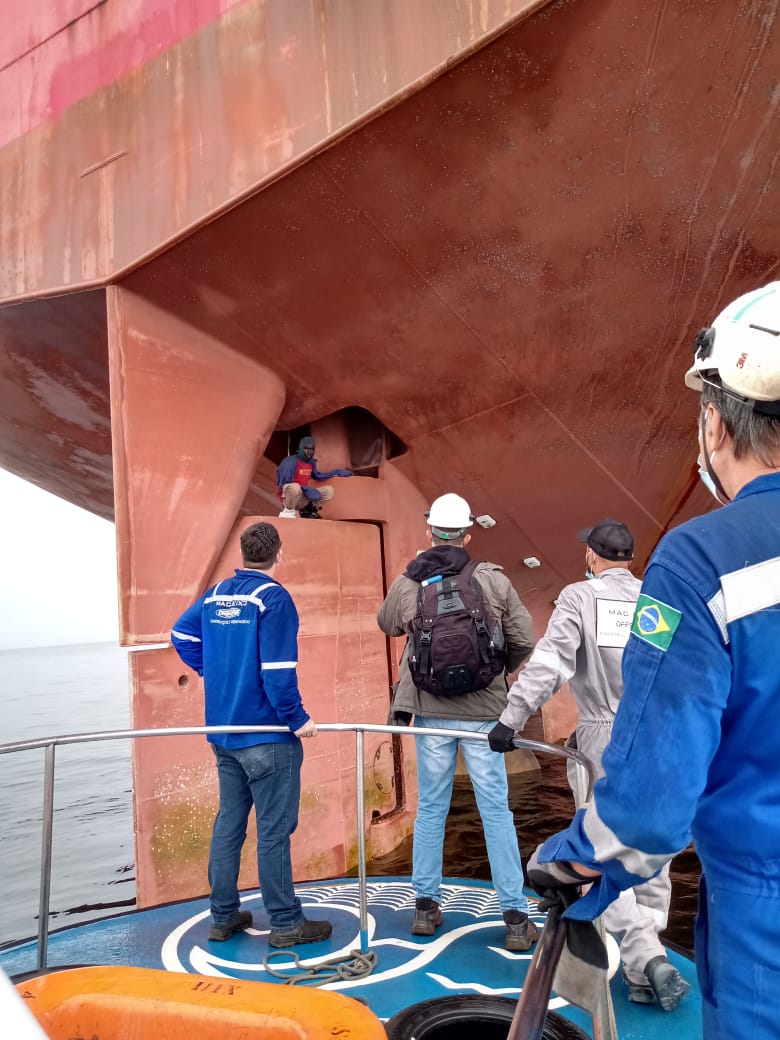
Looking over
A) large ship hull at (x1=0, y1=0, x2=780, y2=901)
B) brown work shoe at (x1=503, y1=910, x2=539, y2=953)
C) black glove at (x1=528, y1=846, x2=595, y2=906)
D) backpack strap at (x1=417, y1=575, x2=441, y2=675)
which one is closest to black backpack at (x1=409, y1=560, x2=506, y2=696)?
backpack strap at (x1=417, y1=575, x2=441, y2=675)

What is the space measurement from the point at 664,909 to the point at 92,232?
5.94 metres

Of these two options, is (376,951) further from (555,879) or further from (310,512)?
(310,512)

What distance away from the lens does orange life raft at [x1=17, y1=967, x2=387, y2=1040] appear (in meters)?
1.83

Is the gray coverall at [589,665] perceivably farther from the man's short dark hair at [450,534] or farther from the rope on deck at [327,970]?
the rope on deck at [327,970]

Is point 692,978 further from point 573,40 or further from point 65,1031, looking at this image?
point 573,40

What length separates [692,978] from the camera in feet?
9.66

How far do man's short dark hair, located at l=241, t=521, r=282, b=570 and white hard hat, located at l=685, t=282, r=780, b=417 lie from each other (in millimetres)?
2362

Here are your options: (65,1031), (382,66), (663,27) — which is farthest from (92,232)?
(65,1031)

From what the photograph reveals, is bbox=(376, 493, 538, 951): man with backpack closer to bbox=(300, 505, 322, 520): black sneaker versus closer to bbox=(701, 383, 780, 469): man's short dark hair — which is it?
bbox=(701, 383, 780, 469): man's short dark hair

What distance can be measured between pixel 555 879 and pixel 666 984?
189 centimetres

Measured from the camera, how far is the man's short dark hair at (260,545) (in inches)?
134

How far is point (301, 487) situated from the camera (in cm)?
701

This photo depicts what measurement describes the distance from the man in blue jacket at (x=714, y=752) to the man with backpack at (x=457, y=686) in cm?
202

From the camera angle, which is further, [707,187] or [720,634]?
[707,187]
